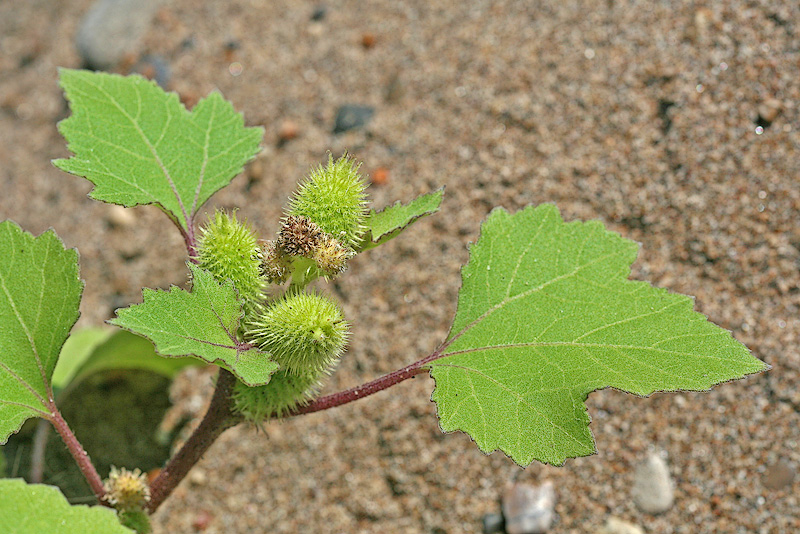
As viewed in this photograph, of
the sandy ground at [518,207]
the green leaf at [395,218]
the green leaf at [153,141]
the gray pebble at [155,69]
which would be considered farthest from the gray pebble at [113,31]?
the green leaf at [395,218]

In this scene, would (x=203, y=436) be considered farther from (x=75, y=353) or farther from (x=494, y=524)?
(x=75, y=353)

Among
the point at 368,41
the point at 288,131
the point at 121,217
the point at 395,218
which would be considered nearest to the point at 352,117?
the point at 288,131

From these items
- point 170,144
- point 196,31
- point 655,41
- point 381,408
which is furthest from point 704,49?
point 196,31

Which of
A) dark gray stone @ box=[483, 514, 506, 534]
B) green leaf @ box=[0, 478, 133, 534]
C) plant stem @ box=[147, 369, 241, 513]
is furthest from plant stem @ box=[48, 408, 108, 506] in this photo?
dark gray stone @ box=[483, 514, 506, 534]

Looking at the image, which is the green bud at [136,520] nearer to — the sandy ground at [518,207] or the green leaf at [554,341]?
the sandy ground at [518,207]

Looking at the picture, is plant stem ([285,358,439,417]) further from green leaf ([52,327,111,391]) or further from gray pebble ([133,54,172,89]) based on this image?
gray pebble ([133,54,172,89])
